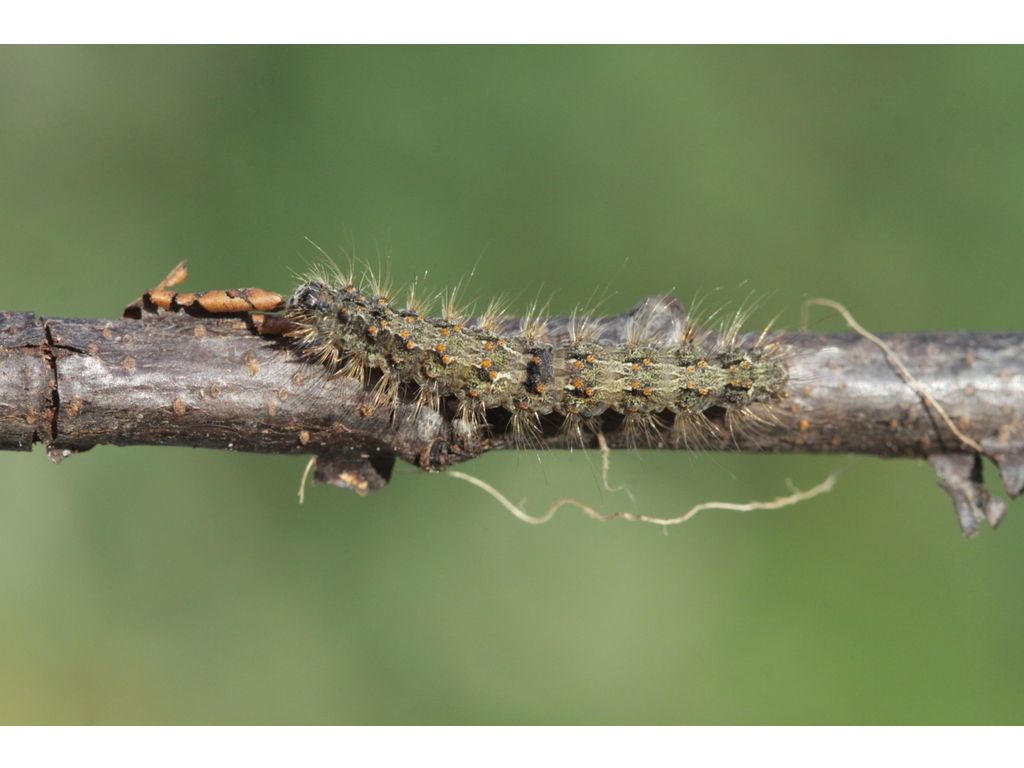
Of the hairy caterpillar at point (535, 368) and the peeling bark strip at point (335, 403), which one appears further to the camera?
the hairy caterpillar at point (535, 368)

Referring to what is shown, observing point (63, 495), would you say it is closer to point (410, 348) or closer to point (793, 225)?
point (410, 348)

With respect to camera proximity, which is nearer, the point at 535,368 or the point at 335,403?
the point at 335,403

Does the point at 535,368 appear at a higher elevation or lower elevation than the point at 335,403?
higher

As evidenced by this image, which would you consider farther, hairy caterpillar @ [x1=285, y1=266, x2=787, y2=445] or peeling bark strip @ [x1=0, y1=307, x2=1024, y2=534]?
hairy caterpillar @ [x1=285, y1=266, x2=787, y2=445]
